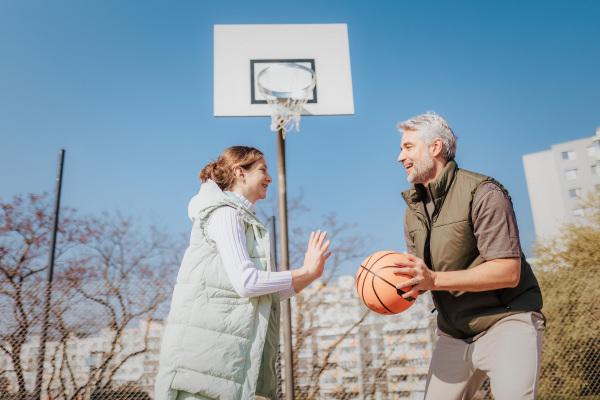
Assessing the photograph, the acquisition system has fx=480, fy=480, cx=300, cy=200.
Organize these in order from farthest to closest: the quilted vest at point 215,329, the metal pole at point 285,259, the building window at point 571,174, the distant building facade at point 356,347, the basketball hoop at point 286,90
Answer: the building window at point 571,174, the distant building facade at point 356,347, the basketball hoop at point 286,90, the metal pole at point 285,259, the quilted vest at point 215,329

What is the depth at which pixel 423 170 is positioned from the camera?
2508mm

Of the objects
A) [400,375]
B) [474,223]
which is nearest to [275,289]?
[474,223]

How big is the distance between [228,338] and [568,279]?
755 cm

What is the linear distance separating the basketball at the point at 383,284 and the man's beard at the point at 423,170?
16.2 inches

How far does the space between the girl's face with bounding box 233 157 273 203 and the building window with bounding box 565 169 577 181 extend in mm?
52072

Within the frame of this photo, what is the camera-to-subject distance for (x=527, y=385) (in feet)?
6.59

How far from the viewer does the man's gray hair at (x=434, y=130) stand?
2518 millimetres

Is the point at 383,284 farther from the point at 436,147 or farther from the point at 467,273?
the point at 436,147

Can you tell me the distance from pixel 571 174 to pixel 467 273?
52.2m

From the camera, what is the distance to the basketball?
7.65 ft

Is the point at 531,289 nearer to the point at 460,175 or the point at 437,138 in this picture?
the point at 460,175

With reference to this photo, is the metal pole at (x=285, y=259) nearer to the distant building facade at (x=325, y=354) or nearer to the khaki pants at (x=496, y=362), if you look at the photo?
the distant building facade at (x=325, y=354)

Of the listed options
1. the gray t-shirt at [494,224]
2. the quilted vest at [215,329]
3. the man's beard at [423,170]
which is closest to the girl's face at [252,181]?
the quilted vest at [215,329]

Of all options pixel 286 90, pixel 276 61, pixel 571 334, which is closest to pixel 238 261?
pixel 286 90
